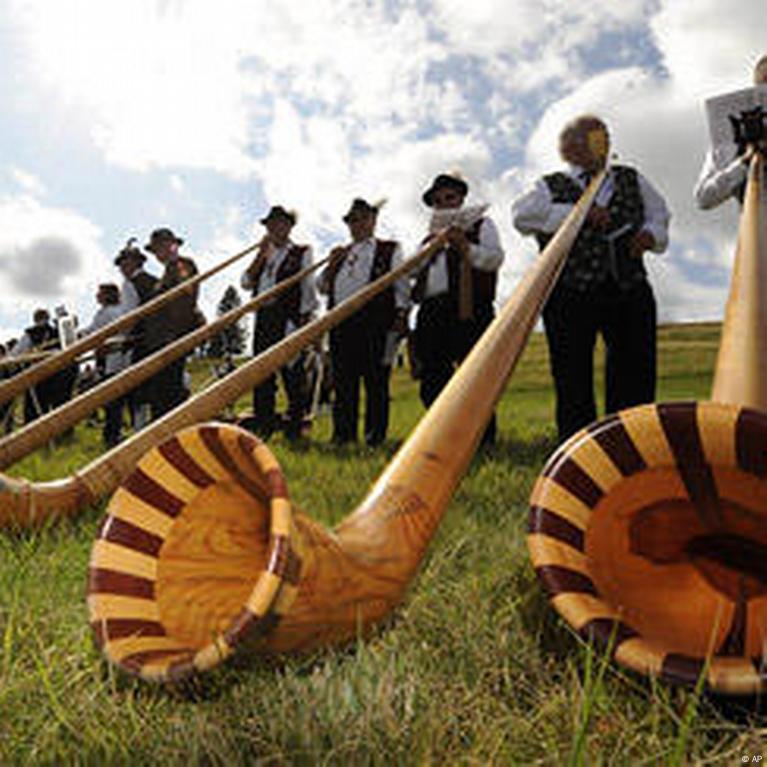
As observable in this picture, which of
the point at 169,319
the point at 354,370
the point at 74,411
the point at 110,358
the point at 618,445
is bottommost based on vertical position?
the point at 110,358

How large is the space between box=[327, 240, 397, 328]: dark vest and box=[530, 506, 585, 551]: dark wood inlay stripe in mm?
5028

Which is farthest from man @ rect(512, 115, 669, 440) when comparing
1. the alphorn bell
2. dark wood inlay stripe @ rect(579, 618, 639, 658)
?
dark wood inlay stripe @ rect(579, 618, 639, 658)

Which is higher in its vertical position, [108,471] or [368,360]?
[108,471]

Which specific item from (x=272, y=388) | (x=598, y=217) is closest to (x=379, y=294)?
(x=272, y=388)

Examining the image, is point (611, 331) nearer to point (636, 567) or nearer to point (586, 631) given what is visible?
point (636, 567)

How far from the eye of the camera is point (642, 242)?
13.5 feet

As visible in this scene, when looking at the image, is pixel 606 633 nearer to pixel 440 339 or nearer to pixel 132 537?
pixel 132 537

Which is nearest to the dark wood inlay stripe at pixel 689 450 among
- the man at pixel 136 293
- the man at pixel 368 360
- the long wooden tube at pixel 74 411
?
the long wooden tube at pixel 74 411

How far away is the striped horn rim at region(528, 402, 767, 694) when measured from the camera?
1202 mm

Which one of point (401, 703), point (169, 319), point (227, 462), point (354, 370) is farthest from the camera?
point (169, 319)

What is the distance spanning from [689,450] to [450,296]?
4517mm

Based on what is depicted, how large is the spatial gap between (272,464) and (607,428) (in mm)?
→ 558

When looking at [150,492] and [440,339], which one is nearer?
[150,492]

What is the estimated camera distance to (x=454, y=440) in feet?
5.95
